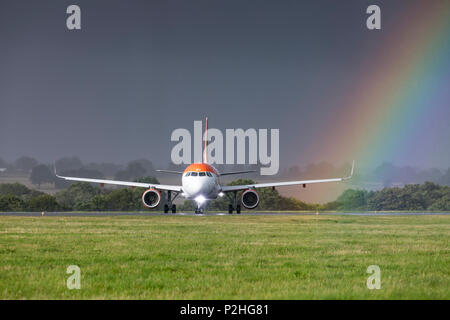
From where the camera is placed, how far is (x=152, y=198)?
55188 millimetres

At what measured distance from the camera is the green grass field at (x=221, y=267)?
11094 millimetres

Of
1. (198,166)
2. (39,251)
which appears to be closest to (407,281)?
(39,251)

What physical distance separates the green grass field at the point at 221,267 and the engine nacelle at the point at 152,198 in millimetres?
31118

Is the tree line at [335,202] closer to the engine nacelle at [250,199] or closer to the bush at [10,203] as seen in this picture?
the bush at [10,203]

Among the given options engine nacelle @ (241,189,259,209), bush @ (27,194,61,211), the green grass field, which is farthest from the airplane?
bush @ (27,194,61,211)

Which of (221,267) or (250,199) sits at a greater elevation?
(221,267)

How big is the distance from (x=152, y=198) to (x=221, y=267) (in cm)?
4140

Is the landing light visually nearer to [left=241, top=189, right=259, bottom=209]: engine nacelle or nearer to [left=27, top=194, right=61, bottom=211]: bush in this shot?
[left=241, top=189, right=259, bottom=209]: engine nacelle

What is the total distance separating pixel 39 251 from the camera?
1794cm

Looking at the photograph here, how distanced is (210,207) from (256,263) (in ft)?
349

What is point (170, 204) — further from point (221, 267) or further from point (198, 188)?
point (221, 267)

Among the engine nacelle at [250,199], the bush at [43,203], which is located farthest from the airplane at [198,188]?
the bush at [43,203]

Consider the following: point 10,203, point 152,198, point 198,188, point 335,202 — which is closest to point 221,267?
point 198,188
